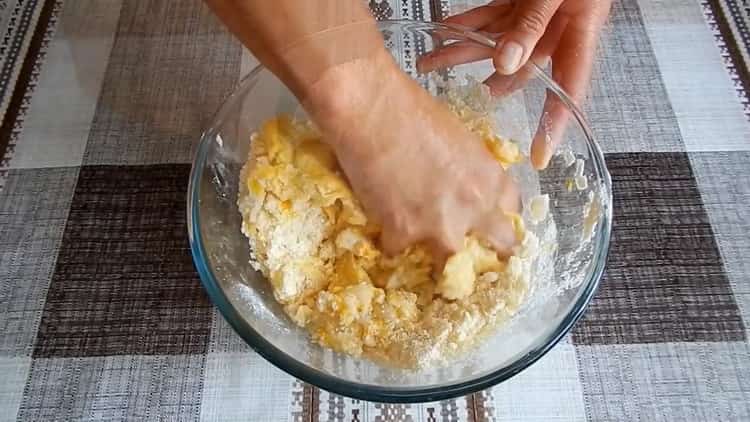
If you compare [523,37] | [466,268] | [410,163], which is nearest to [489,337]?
[466,268]

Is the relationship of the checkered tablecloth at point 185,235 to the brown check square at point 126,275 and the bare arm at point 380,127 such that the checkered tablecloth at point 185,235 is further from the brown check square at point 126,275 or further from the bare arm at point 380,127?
the bare arm at point 380,127

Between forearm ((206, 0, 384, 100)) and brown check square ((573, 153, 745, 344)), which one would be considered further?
brown check square ((573, 153, 745, 344))

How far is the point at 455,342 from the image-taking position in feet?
1.79

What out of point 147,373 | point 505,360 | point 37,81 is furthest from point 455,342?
point 37,81

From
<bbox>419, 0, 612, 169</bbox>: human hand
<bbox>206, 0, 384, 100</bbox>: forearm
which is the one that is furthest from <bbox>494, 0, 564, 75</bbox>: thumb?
<bbox>206, 0, 384, 100</bbox>: forearm

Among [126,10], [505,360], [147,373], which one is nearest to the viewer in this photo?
[505,360]

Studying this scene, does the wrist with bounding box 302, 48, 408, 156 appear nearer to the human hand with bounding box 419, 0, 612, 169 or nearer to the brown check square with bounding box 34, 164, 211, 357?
the human hand with bounding box 419, 0, 612, 169

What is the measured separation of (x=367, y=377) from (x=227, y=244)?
0.18m

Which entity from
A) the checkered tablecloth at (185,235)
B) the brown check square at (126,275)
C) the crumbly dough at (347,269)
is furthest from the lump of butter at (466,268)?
the brown check square at (126,275)

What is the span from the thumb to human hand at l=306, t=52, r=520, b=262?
0.07m

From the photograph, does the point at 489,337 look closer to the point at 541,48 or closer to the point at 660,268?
the point at 660,268

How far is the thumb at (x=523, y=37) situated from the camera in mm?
565

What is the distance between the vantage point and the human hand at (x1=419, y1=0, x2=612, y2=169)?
58cm

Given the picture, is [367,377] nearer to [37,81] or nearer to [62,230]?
[62,230]
